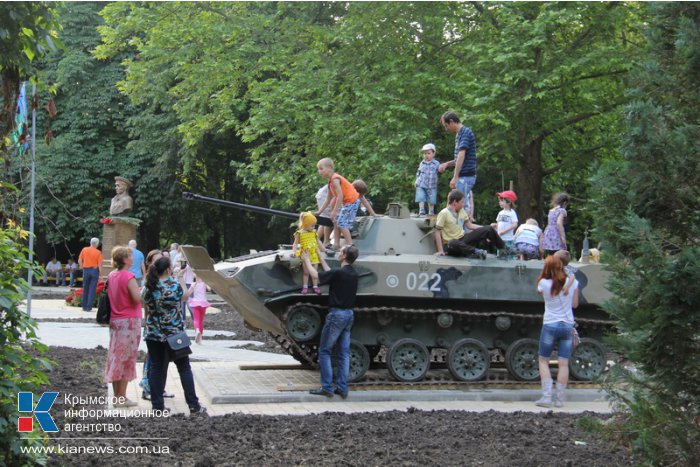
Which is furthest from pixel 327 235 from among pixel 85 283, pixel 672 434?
pixel 85 283

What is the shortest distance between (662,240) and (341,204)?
7006mm

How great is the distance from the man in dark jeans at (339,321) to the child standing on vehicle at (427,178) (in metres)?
2.57

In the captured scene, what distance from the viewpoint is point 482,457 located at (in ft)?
24.5

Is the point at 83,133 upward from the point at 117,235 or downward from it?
upward

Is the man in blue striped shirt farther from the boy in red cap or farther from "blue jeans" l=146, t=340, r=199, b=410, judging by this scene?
"blue jeans" l=146, t=340, r=199, b=410

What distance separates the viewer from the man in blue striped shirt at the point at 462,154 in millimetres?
12477

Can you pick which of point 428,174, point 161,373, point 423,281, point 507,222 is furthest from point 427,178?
point 161,373

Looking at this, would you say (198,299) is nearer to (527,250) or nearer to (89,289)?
(527,250)

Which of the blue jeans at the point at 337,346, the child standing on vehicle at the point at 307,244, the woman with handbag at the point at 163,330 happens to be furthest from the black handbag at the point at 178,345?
the child standing on vehicle at the point at 307,244

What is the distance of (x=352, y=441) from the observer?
26.1ft

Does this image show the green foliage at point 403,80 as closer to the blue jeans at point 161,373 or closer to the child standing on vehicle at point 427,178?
the child standing on vehicle at point 427,178

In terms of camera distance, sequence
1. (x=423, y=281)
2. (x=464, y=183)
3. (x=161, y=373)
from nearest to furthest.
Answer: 1. (x=161, y=373)
2. (x=423, y=281)
3. (x=464, y=183)

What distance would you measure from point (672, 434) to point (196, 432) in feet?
13.8

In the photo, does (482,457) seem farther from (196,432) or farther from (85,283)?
(85,283)
